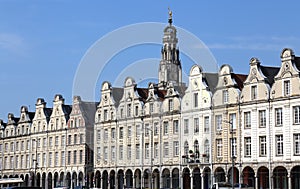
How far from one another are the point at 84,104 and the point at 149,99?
17145mm

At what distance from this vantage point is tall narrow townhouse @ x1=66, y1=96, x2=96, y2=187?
9488 cm

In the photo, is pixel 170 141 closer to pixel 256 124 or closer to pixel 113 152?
pixel 113 152

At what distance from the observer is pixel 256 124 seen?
6725cm

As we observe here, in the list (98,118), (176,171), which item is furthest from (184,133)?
(98,118)

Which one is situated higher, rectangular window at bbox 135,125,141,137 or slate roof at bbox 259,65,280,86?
slate roof at bbox 259,65,280,86

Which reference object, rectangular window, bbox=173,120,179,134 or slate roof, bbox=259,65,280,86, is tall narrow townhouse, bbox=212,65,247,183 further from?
rectangular window, bbox=173,120,179,134

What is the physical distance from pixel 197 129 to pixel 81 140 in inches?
1035

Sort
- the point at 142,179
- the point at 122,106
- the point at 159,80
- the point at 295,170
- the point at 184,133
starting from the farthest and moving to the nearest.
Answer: the point at 159,80
the point at 122,106
the point at 142,179
the point at 184,133
the point at 295,170

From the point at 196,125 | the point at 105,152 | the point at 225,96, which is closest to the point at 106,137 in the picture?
the point at 105,152

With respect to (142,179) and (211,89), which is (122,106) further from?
(211,89)

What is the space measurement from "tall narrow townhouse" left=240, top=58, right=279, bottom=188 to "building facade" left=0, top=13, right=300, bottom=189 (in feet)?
0.34

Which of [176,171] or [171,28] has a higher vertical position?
[171,28]

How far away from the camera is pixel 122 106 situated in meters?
88.6

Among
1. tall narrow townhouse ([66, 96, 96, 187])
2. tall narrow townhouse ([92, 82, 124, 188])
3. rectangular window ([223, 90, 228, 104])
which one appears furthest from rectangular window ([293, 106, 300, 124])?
tall narrow townhouse ([66, 96, 96, 187])
